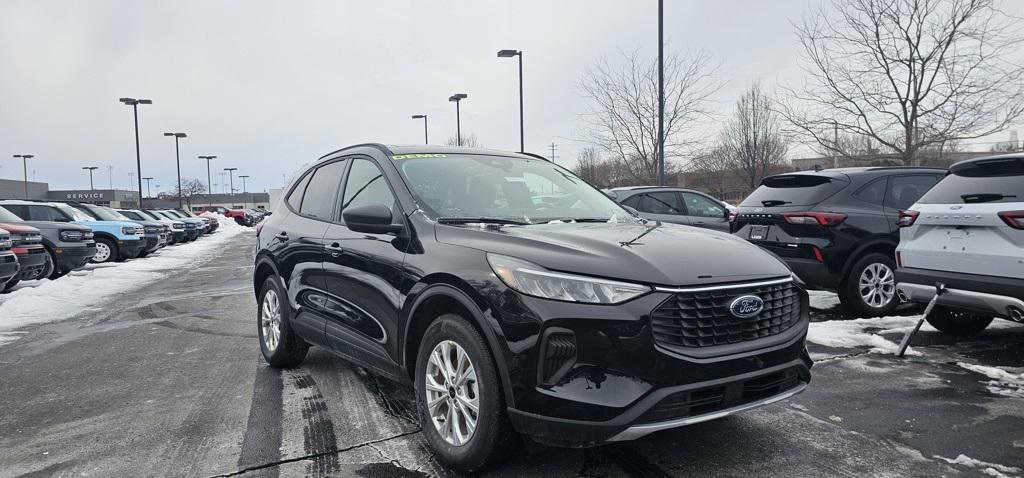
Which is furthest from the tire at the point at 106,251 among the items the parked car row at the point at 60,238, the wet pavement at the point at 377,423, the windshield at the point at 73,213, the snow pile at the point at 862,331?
the snow pile at the point at 862,331

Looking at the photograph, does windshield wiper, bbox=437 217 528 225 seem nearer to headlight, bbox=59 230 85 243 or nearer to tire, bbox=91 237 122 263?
headlight, bbox=59 230 85 243

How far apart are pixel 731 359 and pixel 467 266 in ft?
4.17

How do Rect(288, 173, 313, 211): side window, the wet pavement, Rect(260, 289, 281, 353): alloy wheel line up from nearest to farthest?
the wet pavement < Rect(260, 289, 281, 353): alloy wheel < Rect(288, 173, 313, 211): side window

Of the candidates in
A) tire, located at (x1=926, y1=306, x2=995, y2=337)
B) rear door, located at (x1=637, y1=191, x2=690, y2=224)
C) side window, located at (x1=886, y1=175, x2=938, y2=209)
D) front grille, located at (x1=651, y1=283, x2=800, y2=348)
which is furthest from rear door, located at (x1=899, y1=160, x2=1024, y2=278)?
rear door, located at (x1=637, y1=191, x2=690, y2=224)

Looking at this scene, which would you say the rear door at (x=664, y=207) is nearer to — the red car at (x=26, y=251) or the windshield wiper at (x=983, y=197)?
the windshield wiper at (x=983, y=197)

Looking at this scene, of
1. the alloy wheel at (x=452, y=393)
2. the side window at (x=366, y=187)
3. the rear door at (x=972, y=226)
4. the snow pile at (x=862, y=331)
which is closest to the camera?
the alloy wheel at (x=452, y=393)

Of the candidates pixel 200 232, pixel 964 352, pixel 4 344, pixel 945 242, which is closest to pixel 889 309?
pixel 964 352

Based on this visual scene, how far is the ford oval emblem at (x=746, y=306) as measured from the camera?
290 centimetres

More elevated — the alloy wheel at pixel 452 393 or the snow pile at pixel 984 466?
the alloy wheel at pixel 452 393

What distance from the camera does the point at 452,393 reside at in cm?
320

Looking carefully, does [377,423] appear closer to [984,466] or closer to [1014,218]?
[984,466]

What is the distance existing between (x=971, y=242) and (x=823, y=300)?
11.9 ft

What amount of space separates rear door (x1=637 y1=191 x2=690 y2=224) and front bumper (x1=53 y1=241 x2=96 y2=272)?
11.4 metres

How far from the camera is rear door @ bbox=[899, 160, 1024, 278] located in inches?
180
